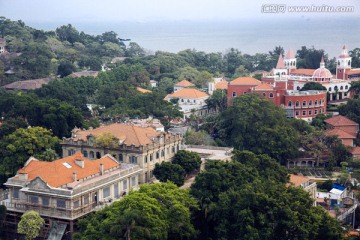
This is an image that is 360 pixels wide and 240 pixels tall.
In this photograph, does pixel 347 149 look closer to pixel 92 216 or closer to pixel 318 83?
pixel 318 83

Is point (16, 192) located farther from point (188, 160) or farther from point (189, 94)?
point (189, 94)

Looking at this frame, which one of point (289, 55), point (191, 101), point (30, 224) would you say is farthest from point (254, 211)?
point (289, 55)

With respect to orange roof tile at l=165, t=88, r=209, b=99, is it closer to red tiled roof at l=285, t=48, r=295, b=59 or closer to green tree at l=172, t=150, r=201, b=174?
red tiled roof at l=285, t=48, r=295, b=59

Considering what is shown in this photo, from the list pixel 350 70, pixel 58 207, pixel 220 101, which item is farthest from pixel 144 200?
pixel 350 70

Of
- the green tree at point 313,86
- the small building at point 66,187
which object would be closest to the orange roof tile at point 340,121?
the green tree at point 313,86

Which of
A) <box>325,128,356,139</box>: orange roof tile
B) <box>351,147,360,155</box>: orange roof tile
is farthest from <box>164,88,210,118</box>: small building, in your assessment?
<box>351,147,360,155</box>: orange roof tile

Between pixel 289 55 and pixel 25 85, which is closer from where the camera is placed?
pixel 25 85

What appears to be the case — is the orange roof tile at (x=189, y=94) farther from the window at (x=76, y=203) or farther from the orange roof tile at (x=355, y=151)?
the window at (x=76, y=203)
